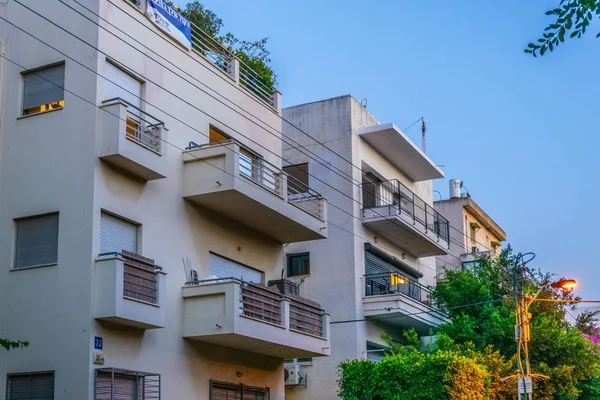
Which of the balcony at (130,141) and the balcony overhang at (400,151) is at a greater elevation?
the balcony overhang at (400,151)

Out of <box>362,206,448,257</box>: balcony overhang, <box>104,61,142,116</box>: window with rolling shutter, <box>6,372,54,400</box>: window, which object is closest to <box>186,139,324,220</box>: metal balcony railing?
<box>104,61,142,116</box>: window with rolling shutter

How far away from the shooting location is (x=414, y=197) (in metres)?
38.9

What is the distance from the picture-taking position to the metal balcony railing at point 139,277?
19.6 metres

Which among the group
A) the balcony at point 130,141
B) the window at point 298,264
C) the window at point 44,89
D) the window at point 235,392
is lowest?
the window at point 235,392

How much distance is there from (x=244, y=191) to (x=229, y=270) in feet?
9.66

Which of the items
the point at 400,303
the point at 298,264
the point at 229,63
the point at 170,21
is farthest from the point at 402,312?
the point at 170,21

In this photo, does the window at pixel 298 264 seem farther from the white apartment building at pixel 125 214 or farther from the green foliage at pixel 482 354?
the white apartment building at pixel 125 214

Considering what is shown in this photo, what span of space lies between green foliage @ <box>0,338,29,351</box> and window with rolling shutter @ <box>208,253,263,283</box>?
5983 millimetres

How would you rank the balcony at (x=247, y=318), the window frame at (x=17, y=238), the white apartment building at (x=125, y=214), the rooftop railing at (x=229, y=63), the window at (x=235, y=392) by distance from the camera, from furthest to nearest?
the rooftop railing at (x=229, y=63), the window at (x=235, y=392), the balcony at (x=247, y=318), the window frame at (x=17, y=238), the white apartment building at (x=125, y=214)

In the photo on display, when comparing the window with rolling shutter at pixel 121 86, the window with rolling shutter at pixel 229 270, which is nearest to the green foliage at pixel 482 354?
the window with rolling shutter at pixel 229 270

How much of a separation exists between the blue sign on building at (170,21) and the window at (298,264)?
11031 millimetres

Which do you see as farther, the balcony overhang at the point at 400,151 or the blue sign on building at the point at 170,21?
the balcony overhang at the point at 400,151

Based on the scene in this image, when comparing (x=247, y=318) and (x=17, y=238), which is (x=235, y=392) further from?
(x=17, y=238)

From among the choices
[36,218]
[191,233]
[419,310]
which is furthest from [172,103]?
[419,310]
